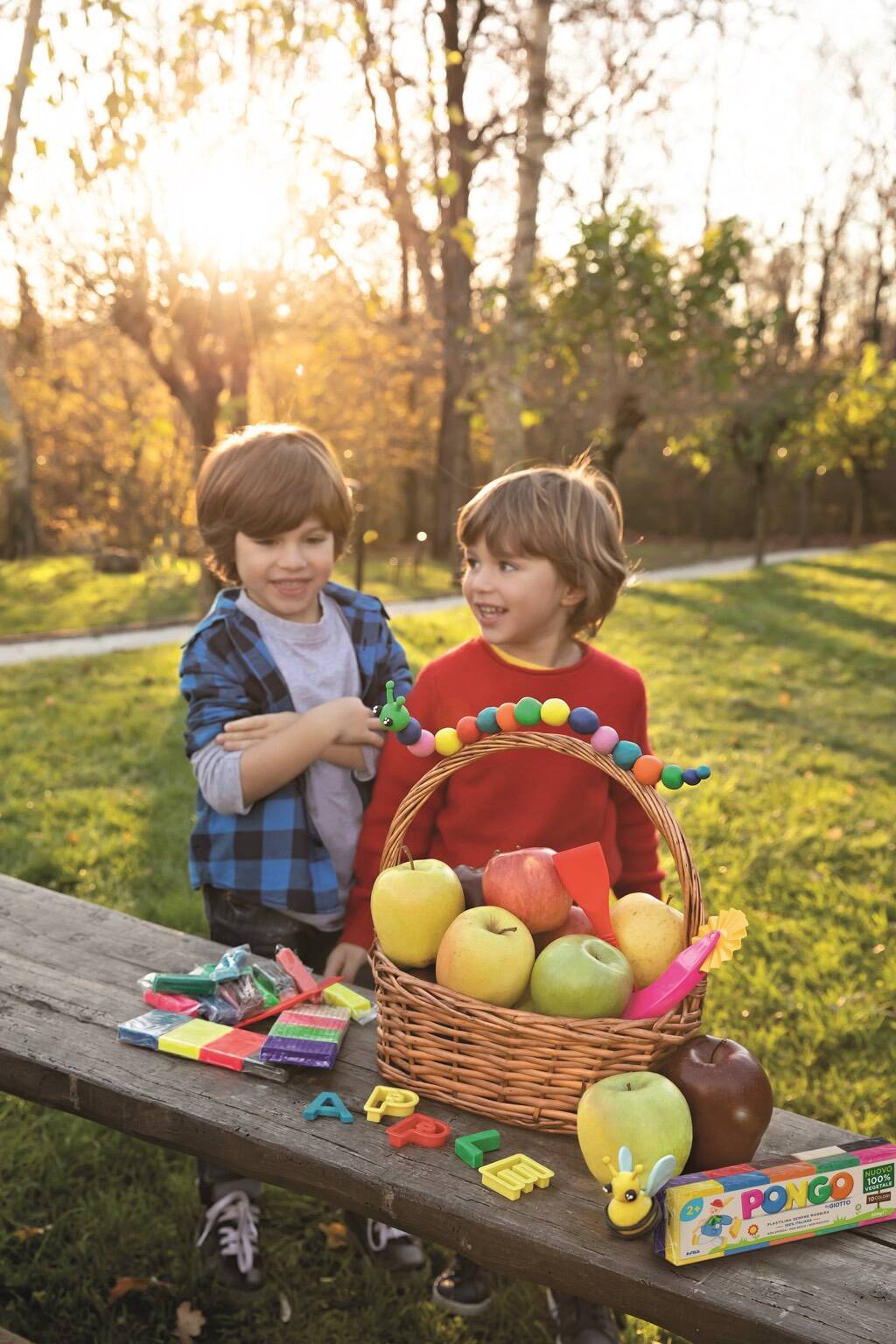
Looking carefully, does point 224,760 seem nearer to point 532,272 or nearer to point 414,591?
point 532,272

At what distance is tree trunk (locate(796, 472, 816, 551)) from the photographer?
30.7 meters

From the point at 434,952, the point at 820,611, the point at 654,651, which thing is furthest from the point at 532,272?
the point at 434,952

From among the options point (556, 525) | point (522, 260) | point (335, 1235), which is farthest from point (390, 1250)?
point (522, 260)

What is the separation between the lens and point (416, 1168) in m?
1.47

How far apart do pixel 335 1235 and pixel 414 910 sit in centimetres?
150

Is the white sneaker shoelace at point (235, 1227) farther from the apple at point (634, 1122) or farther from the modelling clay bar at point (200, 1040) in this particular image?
the apple at point (634, 1122)

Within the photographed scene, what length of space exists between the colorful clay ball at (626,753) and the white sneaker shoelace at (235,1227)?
1553mm

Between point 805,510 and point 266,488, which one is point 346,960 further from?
point 805,510

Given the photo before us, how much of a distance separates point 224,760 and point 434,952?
0.86 metres

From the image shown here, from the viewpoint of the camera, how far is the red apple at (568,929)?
5.49ft

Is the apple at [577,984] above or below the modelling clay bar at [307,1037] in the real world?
above

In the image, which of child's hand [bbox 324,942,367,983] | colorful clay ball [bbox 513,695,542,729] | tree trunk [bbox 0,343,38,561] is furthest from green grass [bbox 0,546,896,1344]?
tree trunk [bbox 0,343,38,561]

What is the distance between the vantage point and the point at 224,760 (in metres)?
2.33

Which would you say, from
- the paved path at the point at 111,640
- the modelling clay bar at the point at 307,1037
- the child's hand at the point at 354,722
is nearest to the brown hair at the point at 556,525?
the child's hand at the point at 354,722
